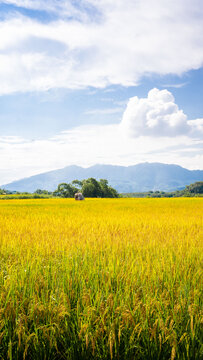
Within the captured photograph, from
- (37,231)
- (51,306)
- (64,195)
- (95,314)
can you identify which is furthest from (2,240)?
(64,195)

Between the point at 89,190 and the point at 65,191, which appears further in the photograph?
the point at 65,191

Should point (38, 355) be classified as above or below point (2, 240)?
below

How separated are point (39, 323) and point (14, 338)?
0.73ft

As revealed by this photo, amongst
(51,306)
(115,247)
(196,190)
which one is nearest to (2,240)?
(115,247)

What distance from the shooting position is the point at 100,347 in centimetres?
204

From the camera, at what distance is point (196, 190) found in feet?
378

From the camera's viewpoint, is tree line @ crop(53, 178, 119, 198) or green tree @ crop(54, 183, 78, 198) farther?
green tree @ crop(54, 183, 78, 198)

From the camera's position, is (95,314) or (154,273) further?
(154,273)

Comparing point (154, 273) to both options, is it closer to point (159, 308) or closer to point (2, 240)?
point (159, 308)

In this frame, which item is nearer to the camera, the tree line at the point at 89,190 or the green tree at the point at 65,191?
the tree line at the point at 89,190

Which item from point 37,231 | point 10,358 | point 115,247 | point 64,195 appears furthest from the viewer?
point 64,195

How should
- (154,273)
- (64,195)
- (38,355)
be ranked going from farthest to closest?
1. (64,195)
2. (154,273)
3. (38,355)

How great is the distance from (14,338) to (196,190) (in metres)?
121

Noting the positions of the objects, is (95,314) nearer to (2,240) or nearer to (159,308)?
(159,308)
